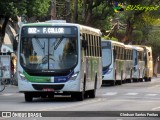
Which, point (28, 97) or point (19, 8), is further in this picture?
point (19, 8)

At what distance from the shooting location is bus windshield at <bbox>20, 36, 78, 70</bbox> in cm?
2683

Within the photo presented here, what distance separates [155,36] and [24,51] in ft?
234

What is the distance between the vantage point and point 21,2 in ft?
139

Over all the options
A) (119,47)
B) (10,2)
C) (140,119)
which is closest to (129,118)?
(140,119)

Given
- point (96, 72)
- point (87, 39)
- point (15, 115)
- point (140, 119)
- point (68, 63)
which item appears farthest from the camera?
point (96, 72)

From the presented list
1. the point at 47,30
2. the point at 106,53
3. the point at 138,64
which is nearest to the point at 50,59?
the point at 47,30

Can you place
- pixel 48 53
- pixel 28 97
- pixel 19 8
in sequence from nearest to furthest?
pixel 48 53 < pixel 28 97 < pixel 19 8

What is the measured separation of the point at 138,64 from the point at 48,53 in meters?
35.0

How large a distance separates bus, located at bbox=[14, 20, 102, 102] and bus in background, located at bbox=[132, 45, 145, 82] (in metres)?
32.9

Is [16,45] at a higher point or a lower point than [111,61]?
higher

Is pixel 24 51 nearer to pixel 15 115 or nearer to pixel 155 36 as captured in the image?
pixel 15 115

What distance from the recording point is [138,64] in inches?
2411
